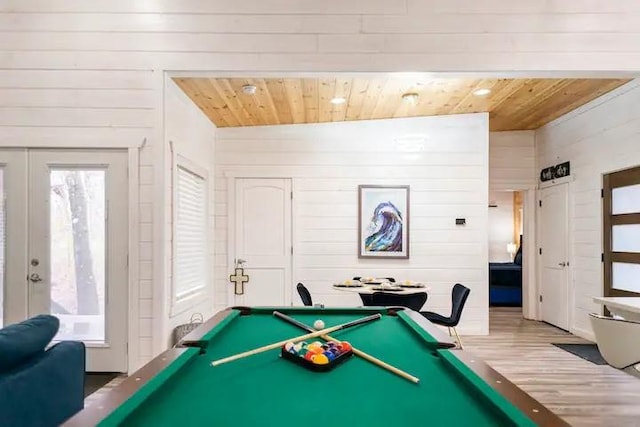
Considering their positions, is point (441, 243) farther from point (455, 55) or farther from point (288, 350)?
point (288, 350)

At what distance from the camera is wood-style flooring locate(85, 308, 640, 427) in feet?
11.0

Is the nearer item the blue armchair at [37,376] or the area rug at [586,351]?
the blue armchair at [37,376]

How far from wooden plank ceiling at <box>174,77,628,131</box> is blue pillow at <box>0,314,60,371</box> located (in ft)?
8.94

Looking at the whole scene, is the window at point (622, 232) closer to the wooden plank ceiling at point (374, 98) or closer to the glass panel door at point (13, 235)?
the wooden plank ceiling at point (374, 98)

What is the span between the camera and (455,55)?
3891mm

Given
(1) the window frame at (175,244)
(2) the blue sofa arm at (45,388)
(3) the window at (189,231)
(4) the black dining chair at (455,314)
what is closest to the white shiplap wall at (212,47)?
(1) the window frame at (175,244)

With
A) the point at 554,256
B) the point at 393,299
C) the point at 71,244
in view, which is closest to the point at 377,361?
the point at 393,299

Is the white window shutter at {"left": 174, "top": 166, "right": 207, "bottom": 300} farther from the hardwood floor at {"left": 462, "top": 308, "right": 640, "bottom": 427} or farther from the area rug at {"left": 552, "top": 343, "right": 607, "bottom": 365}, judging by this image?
the area rug at {"left": 552, "top": 343, "right": 607, "bottom": 365}

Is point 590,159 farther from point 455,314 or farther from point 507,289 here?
point 507,289

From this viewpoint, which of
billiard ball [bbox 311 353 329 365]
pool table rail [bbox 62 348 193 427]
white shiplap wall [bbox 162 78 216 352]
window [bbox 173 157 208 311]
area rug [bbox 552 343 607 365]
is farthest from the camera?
area rug [bbox 552 343 607 365]

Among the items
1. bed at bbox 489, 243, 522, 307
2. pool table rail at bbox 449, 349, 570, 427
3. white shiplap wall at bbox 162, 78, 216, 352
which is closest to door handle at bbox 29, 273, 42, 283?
white shiplap wall at bbox 162, 78, 216, 352

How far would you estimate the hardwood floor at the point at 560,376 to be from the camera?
338 centimetres

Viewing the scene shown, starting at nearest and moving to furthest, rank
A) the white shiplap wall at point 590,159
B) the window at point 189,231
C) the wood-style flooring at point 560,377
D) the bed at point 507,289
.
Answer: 1. the wood-style flooring at point 560,377
2. the window at point 189,231
3. the white shiplap wall at point 590,159
4. the bed at point 507,289

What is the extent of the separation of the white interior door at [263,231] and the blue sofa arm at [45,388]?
3.66 meters
